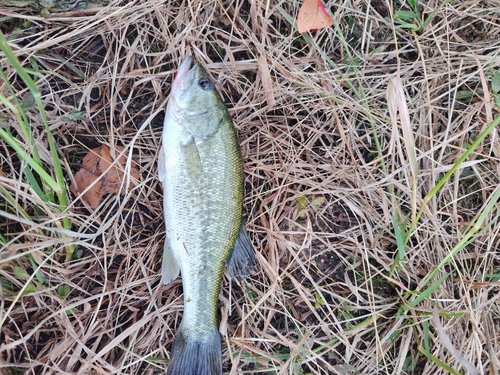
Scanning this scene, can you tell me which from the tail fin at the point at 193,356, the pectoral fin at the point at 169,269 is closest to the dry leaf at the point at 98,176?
the pectoral fin at the point at 169,269

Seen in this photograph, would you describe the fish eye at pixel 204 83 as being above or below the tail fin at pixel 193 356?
above

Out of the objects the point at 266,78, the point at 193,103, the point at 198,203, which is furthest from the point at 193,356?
the point at 266,78

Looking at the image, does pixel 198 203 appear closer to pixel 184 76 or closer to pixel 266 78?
pixel 184 76

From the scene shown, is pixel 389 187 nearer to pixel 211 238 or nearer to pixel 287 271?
pixel 287 271

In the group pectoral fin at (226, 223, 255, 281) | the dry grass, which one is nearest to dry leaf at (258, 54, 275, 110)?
the dry grass

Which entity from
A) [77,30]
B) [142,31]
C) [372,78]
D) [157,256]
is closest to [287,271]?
[157,256]

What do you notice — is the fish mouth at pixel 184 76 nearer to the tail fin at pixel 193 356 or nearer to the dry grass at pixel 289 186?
the dry grass at pixel 289 186
